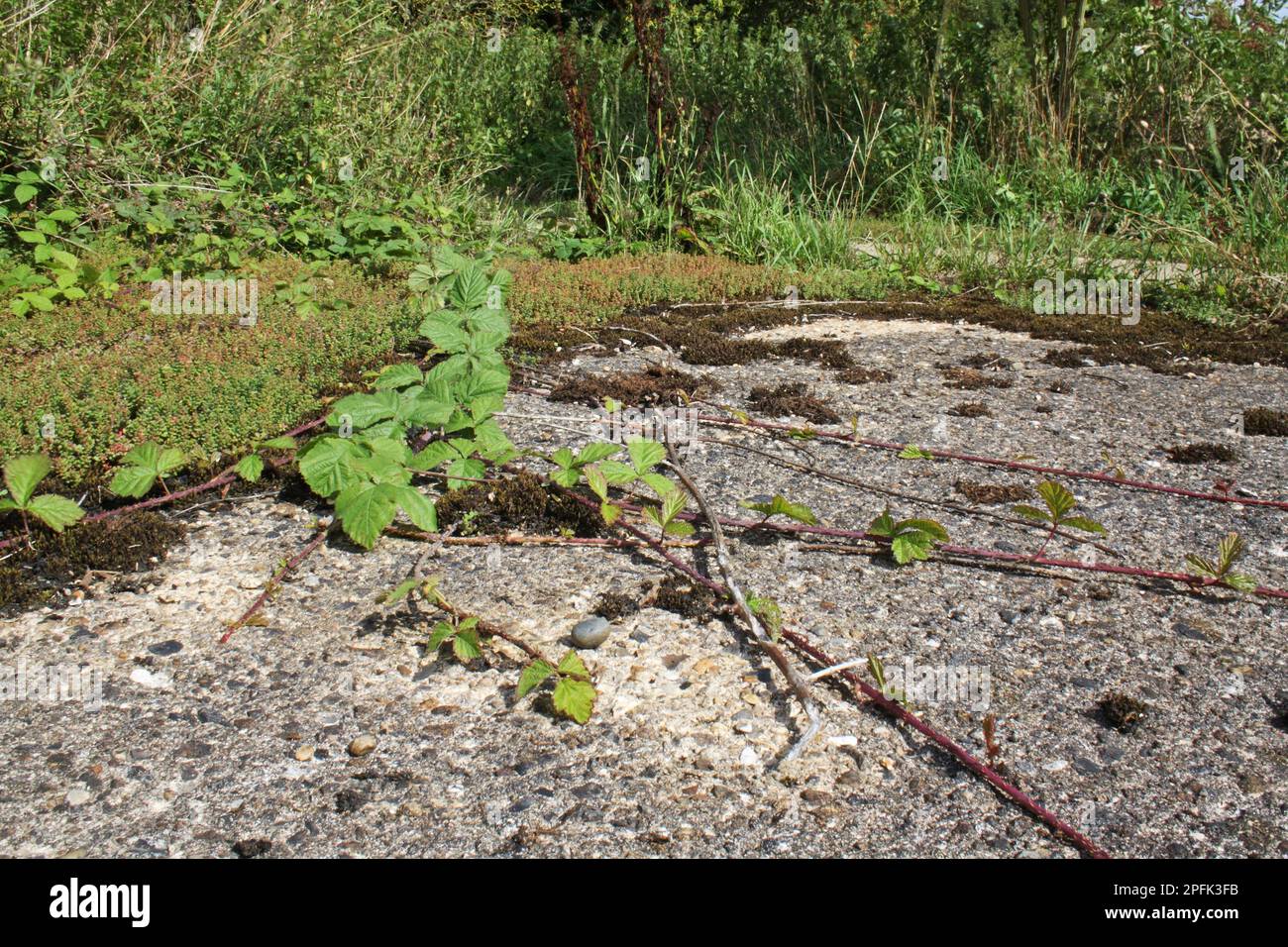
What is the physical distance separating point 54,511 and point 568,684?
1.56 meters

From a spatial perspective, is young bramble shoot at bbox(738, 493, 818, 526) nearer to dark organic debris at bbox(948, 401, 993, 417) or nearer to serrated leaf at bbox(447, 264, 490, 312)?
serrated leaf at bbox(447, 264, 490, 312)

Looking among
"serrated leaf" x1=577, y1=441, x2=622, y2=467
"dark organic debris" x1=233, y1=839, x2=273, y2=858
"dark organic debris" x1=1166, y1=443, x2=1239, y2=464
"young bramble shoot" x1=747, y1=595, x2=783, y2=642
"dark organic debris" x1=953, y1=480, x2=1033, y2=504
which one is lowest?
"dark organic debris" x1=233, y1=839, x2=273, y2=858

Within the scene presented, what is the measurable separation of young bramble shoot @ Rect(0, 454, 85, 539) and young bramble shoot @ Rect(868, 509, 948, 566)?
2159 mm

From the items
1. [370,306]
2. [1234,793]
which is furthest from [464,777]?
[370,306]

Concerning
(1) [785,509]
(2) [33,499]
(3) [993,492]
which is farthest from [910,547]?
(2) [33,499]

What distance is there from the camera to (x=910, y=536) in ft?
9.35

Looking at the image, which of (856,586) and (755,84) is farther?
(755,84)

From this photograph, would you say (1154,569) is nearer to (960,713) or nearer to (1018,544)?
(1018,544)

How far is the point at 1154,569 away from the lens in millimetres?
2865

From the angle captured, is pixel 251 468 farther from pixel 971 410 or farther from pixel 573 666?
pixel 971 410

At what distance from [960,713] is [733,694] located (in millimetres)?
478

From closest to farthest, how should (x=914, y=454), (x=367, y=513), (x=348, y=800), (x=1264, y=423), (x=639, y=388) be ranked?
(x=348, y=800)
(x=367, y=513)
(x=914, y=454)
(x=1264, y=423)
(x=639, y=388)

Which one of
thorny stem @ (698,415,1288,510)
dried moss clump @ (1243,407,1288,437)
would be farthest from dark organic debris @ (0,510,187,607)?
dried moss clump @ (1243,407,1288,437)

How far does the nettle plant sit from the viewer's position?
2.64 m
